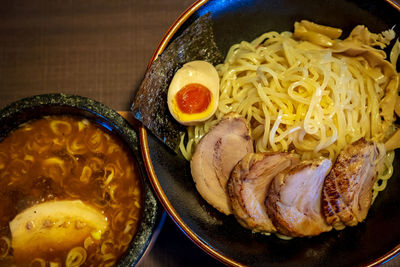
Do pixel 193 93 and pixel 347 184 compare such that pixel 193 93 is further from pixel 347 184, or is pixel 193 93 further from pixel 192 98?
pixel 347 184

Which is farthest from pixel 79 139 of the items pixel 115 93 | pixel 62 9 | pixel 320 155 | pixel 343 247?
pixel 343 247

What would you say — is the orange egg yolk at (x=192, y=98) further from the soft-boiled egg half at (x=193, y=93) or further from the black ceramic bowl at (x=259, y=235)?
the black ceramic bowl at (x=259, y=235)

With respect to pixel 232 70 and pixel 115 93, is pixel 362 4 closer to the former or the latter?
pixel 232 70

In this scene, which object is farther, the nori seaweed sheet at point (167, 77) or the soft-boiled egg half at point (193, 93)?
the soft-boiled egg half at point (193, 93)

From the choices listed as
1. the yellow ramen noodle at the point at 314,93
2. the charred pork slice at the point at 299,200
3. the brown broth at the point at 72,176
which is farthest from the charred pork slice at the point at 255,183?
the brown broth at the point at 72,176

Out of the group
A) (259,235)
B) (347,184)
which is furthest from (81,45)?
(347,184)
